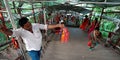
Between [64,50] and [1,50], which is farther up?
[1,50]

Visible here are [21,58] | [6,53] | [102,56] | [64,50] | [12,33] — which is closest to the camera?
[12,33]

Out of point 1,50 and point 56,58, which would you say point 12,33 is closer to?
point 1,50

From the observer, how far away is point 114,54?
213 inches

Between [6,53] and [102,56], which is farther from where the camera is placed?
[102,56]

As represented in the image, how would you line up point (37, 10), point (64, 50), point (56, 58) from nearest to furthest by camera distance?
point (56, 58), point (64, 50), point (37, 10)

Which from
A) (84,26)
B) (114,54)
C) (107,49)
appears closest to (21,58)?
(114,54)

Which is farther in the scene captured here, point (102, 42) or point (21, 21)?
point (102, 42)

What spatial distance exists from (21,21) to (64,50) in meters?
3.75

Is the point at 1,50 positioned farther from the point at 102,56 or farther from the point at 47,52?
the point at 102,56

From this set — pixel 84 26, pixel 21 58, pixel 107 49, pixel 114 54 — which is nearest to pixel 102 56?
pixel 114 54

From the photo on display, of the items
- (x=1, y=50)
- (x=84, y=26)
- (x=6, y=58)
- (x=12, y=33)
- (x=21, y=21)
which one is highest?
(x=21, y=21)

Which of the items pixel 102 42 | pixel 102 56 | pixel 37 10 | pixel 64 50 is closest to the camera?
pixel 102 56

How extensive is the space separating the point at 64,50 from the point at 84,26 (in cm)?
546

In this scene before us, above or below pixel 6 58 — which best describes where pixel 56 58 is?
below
